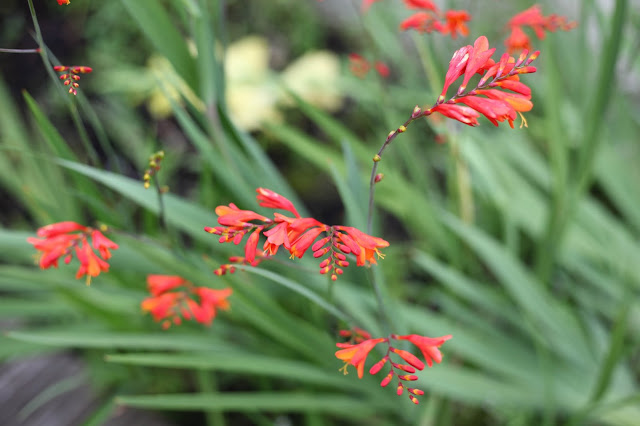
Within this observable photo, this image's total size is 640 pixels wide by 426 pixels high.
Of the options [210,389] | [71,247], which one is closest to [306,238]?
[71,247]

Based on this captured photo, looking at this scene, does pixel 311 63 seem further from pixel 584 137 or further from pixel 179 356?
pixel 179 356

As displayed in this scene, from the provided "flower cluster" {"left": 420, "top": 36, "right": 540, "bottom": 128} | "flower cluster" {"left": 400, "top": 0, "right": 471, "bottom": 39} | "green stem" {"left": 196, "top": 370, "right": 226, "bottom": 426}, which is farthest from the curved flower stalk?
"green stem" {"left": 196, "top": 370, "right": 226, "bottom": 426}

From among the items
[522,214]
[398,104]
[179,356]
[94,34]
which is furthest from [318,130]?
[179,356]

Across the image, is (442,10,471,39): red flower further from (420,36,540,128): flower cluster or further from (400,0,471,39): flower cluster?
(420,36,540,128): flower cluster

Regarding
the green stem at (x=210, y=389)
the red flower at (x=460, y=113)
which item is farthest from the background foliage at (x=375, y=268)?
the red flower at (x=460, y=113)

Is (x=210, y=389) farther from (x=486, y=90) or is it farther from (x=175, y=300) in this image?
(x=486, y=90)

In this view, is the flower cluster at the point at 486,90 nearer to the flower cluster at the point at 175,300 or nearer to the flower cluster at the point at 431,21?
the flower cluster at the point at 431,21
